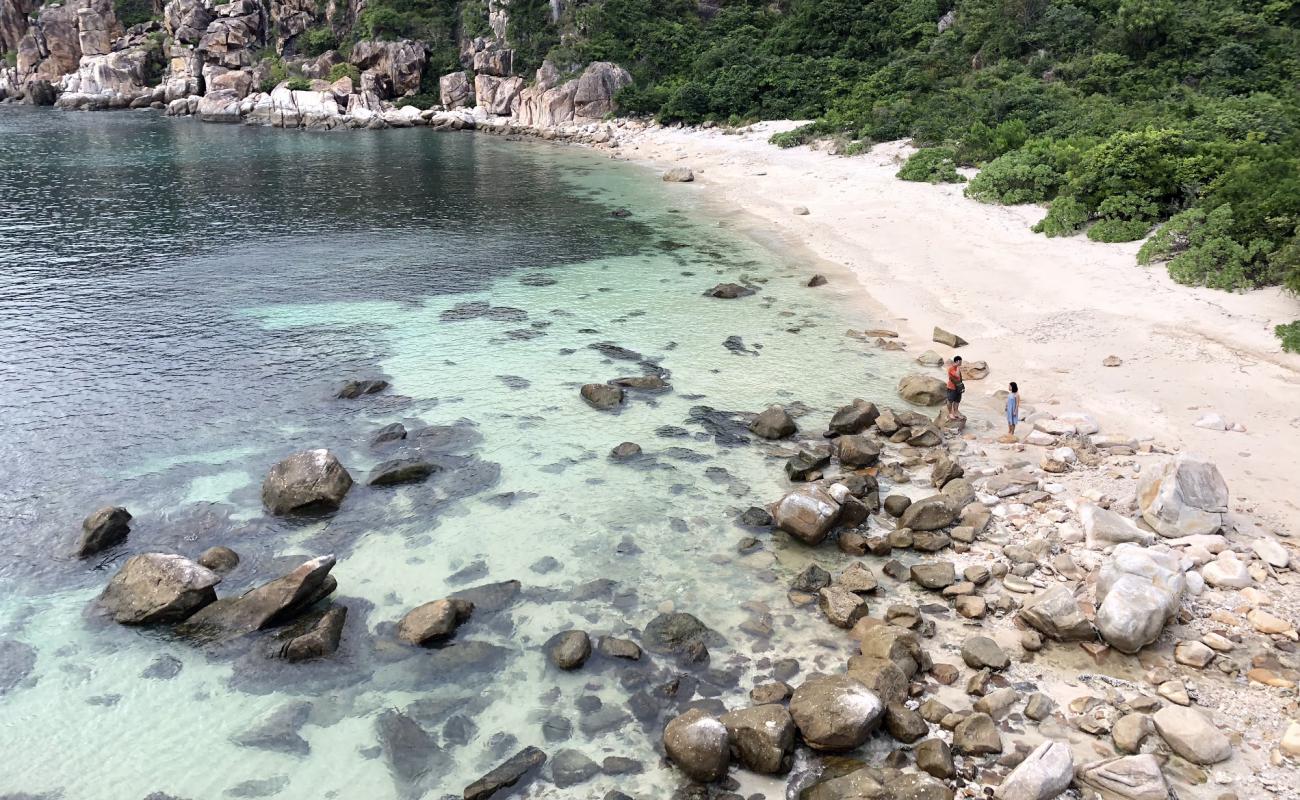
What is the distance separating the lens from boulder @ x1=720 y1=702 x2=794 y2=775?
29.6ft

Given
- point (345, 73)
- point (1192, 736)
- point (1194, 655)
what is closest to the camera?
point (1192, 736)

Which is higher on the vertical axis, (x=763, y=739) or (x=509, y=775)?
(x=763, y=739)

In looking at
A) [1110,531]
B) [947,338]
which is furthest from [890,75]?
[1110,531]

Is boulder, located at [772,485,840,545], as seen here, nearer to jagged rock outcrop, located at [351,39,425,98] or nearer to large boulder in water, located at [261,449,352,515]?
large boulder in water, located at [261,449,352,515]

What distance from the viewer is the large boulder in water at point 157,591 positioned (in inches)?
461

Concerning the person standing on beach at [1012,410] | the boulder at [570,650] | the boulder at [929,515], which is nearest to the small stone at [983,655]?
the boulder at [929,515]

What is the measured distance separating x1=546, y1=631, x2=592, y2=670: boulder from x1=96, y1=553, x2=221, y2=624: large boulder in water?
18.4 feet

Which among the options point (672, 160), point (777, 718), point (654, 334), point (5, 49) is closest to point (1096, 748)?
point (777, 718)

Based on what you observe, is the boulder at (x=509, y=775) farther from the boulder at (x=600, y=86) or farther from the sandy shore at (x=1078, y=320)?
the boulder at (x=600, y=86)

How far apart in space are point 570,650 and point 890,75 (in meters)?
53.9

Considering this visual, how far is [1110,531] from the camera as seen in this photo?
12.2 m

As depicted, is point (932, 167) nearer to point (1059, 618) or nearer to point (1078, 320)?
point (1078, 320)

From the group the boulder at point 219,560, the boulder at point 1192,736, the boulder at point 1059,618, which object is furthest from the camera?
the boulder at point 219,560

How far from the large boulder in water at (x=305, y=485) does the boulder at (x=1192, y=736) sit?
1342cm
